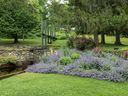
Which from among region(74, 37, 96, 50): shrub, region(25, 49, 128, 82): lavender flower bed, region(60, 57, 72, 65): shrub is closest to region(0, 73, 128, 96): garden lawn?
region(25, 49, 128, 82): lavender flower bed

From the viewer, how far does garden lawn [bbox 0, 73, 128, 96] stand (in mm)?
8289

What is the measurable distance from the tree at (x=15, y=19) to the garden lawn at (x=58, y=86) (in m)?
16.0

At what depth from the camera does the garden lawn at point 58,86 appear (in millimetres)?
8289

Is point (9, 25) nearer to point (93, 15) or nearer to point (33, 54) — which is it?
point (93, 15)

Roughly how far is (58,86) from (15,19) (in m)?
18.4

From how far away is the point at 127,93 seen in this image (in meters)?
8.74

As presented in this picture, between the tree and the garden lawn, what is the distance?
630 inches

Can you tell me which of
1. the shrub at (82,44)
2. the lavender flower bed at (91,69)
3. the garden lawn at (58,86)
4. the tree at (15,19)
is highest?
the tree at (15,19)

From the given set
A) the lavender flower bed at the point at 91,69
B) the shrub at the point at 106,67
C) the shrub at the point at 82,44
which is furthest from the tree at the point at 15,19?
the shrub at the point at 106,67

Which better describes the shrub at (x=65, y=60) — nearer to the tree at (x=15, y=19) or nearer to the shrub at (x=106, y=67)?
the shrub at (x=106, y=67)

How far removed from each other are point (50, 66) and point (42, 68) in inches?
12.2

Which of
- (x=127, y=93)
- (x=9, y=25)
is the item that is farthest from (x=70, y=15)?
(x=127, y=93)

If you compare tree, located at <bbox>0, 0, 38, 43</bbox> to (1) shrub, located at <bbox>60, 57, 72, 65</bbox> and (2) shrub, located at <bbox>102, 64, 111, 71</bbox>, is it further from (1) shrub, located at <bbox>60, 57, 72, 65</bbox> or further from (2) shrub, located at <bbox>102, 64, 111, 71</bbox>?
(2) shrub, located at <bbox>102, 64, 111, 71</bbox>

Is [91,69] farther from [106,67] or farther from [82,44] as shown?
[82,44]
